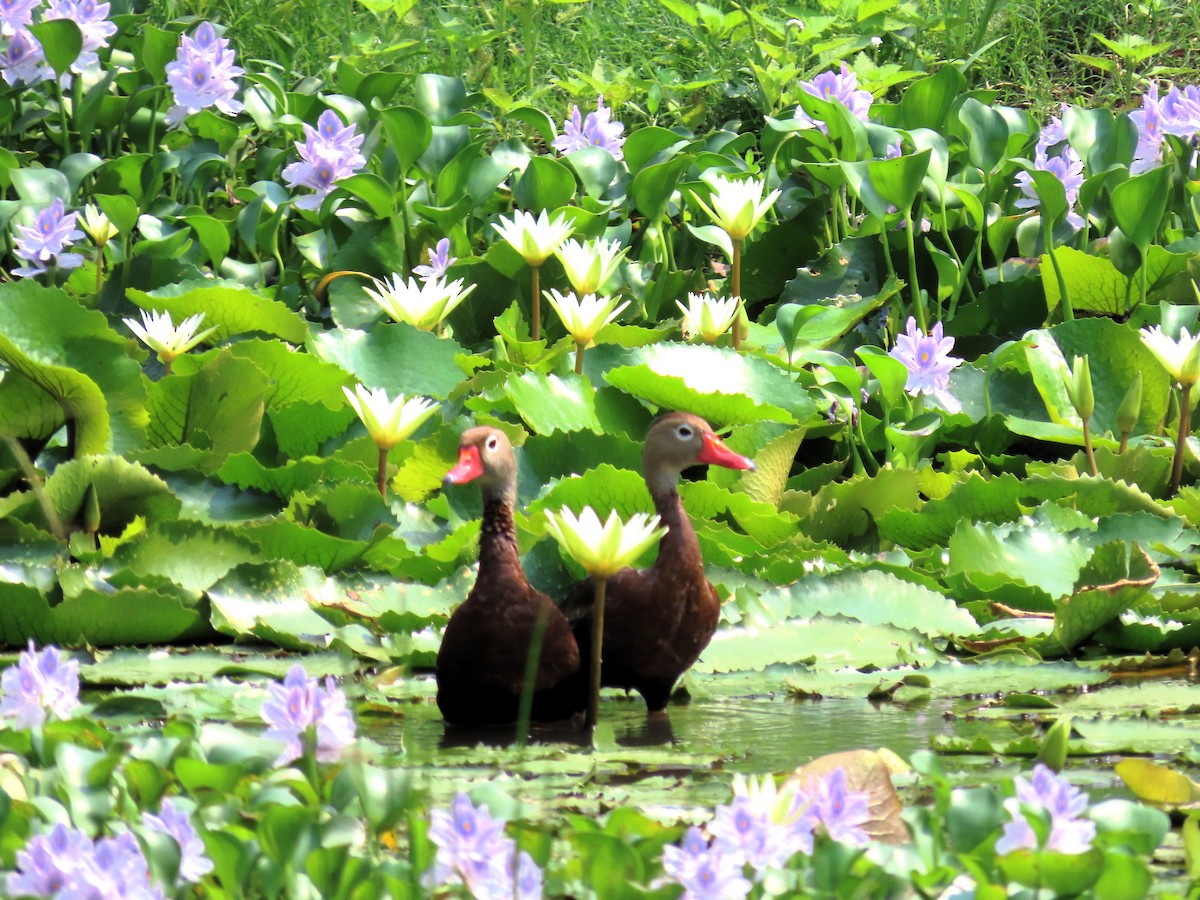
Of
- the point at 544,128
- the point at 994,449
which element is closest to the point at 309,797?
the point at 994,449

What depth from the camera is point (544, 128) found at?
5.49 m

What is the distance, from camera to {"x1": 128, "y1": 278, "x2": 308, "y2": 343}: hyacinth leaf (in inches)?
168

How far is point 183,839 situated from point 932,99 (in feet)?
13.5

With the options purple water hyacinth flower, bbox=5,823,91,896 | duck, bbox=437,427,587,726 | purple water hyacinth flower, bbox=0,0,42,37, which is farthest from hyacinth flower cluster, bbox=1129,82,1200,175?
purple water hyacinth flower, bbox=5,823,91,896

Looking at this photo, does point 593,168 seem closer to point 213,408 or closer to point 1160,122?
point 1160,122

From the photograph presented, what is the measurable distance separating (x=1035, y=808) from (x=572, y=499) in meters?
1.73

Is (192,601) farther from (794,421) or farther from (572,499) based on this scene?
(794,421)

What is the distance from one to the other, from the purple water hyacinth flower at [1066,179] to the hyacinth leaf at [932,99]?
34 cm

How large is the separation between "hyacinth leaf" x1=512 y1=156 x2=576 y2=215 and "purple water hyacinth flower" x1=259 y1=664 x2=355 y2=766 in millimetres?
3040

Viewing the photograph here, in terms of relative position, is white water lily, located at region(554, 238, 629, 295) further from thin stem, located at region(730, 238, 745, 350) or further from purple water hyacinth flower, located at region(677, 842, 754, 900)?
purple water hyacinth flower, located at region(677, 842, 754, 900)

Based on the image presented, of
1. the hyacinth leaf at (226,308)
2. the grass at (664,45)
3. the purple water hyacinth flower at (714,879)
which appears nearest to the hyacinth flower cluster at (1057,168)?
the grass at (664,45)

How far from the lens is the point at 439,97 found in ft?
17.8

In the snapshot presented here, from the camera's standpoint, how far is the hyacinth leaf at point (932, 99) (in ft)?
17.0

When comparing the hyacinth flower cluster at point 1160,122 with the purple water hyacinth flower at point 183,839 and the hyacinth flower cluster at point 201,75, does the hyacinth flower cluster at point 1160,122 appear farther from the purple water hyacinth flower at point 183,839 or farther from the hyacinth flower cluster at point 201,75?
the purple water hyacinth flower at point 183,839
